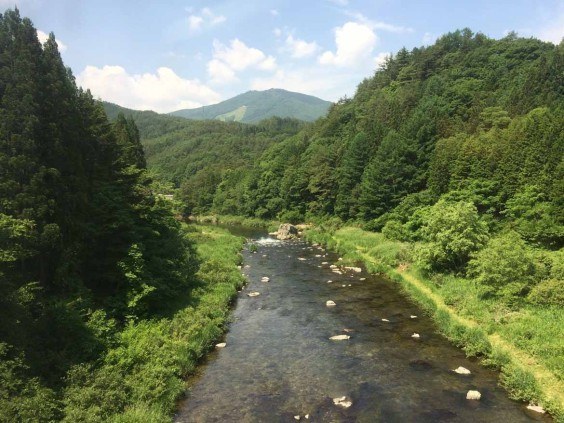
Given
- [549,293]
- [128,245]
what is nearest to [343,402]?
[549,293]

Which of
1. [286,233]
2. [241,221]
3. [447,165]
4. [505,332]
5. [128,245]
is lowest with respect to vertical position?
[241,221]

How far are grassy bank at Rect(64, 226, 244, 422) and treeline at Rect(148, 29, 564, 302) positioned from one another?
67.5 feet

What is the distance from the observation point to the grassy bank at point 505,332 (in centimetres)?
1842

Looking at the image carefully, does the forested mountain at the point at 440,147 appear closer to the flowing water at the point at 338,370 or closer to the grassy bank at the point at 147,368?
the flowing water at the point at 338,370

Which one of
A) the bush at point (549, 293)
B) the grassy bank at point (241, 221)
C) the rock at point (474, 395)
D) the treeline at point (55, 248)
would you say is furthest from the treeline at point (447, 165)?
the treeline at point (55, 248)

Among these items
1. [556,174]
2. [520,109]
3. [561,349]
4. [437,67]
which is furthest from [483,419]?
[437,67]

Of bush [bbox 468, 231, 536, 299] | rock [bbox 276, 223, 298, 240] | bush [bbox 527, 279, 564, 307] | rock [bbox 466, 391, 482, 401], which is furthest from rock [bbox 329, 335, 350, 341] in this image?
rock [bbox 276, 223, 298, 240]

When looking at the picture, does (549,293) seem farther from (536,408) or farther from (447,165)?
(447,165)

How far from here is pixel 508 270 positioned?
26.8 m

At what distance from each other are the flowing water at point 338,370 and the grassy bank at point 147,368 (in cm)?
107

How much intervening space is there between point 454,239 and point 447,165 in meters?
25.0

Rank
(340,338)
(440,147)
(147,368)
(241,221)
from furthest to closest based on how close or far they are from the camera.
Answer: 1. (241,221)
2. (440,147)
3. (340,338)
4. (147,368)

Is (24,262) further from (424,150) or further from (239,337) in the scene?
(424,150)

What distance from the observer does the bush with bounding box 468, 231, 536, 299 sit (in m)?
26.5
